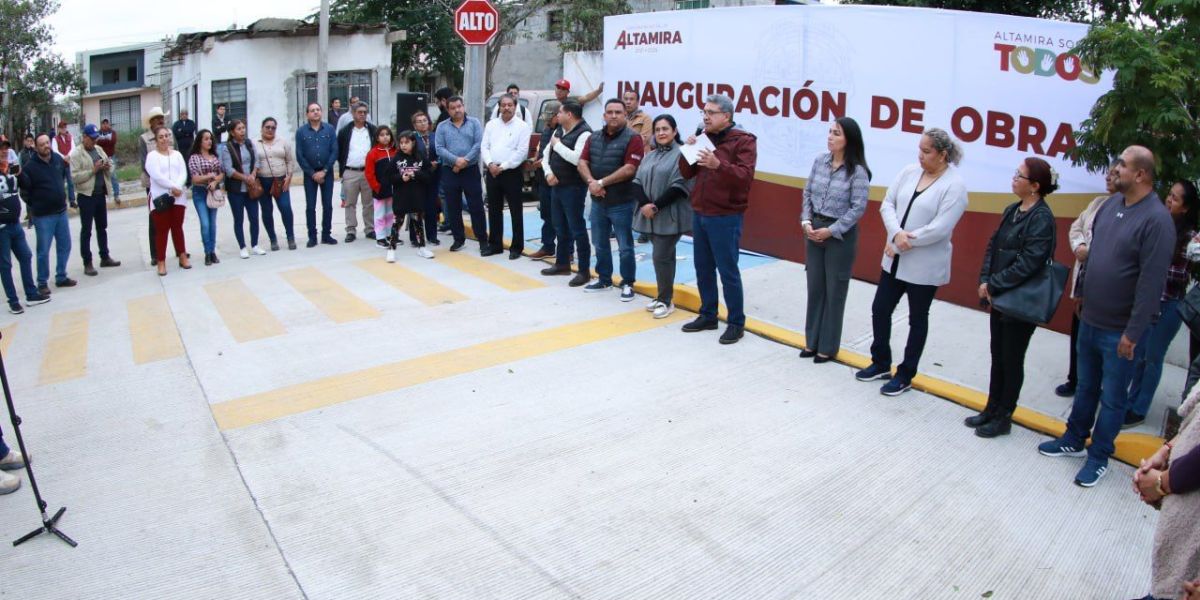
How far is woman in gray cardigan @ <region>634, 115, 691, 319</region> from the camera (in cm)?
727

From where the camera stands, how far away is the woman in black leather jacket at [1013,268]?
4.95 m

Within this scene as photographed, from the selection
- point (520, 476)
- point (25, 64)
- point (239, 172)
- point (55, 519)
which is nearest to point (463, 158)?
point (239, 172)

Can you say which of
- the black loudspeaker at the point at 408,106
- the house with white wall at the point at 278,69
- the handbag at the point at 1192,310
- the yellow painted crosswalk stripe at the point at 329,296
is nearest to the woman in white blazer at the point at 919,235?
the handbag at the point at 1192,310

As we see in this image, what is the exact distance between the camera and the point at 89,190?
10.2 meters

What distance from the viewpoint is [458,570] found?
12.3 feet

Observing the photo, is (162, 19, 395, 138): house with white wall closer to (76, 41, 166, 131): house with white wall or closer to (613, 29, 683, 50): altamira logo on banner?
(76, 41, 166, 131): house with white wall

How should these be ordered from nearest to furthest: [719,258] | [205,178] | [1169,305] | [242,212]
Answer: [1169,305] → [719,258] → [205,178] → [242,212]

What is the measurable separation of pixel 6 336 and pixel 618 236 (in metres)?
5.63

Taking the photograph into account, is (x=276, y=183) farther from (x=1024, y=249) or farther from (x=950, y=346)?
(x=1024, y=249)

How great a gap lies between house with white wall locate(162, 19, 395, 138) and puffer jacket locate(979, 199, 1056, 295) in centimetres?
2329

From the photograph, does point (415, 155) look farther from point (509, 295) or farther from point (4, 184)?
point (4, 184)

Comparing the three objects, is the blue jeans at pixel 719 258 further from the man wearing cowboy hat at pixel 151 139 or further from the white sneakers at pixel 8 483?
the man wearing cowboy hat at pixel 151 139

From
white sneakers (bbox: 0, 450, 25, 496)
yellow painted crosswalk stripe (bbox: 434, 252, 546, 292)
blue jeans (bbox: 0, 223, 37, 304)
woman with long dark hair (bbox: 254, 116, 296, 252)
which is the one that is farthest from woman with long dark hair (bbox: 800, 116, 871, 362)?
blue jeans (bbox: 0, 223, 37, 304)

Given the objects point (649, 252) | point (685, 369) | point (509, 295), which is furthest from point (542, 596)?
point (649, 252)
